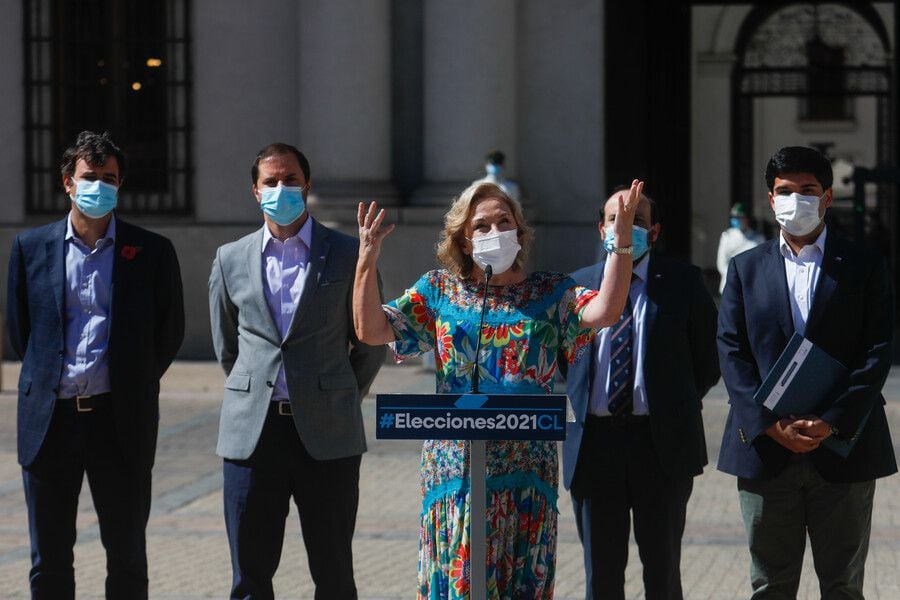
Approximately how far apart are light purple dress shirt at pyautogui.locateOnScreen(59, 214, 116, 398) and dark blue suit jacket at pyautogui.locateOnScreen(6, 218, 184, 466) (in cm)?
3

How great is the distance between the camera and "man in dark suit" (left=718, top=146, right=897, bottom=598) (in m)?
5.85

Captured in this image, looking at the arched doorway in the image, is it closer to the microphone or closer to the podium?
the microphone

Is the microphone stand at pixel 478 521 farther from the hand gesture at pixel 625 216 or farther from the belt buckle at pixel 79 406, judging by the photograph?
the belt buckle at pixel 79 406

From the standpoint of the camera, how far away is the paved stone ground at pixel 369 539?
816cm

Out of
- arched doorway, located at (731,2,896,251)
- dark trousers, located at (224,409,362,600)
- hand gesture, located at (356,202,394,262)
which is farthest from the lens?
arched doorway, located at (731,2,896,251)

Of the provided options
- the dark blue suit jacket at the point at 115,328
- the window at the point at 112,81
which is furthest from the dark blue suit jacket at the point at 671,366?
the window at the point at 112,81

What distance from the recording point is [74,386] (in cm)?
638

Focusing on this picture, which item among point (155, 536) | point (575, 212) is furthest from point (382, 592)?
point (575, 212)

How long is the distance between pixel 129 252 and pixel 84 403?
1.96ft

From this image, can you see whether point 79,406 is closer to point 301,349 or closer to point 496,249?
point 301,349

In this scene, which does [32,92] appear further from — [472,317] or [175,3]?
[472,317]

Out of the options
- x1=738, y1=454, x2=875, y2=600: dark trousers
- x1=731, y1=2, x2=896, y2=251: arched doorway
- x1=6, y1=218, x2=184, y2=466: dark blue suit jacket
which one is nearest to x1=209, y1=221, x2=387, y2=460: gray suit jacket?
x1=6, y1=218, x2=184, y2=466: dark blue suit jacket

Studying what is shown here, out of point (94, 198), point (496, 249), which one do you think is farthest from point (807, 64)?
point (496, 249)

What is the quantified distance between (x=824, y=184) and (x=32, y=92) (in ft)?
49.7
